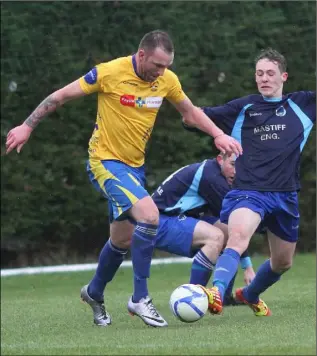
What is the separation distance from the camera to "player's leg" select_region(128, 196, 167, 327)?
315 inches

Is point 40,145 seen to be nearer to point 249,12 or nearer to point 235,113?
point 249,12

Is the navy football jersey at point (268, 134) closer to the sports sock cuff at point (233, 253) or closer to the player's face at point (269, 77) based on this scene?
the player's face at point (269, 77)

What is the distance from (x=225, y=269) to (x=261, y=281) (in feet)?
3.73

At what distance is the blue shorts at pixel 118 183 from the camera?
26.5 feet

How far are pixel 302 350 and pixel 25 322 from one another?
11.6 feet

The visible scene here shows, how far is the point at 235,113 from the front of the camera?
8.51 metres

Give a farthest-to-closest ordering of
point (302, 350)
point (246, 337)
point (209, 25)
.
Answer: point (209, 25)
point (246, 337)
point (302, 350)

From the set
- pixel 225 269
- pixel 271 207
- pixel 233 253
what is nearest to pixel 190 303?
pixel 225 269

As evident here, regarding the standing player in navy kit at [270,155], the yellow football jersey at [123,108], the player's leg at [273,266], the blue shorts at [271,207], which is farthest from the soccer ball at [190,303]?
the yellow football jersey at [123,108]

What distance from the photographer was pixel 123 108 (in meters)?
8.32

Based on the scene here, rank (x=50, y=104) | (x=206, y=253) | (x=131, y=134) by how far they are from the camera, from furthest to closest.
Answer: (x=206, y=253) < (x=131, y=134) < (x=50, y=104)

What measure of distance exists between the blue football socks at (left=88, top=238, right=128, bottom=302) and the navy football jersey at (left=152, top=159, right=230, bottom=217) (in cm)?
81

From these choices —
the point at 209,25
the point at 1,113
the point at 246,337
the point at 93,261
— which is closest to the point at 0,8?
the point at 1,113

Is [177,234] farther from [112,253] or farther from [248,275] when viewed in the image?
[248,275]
